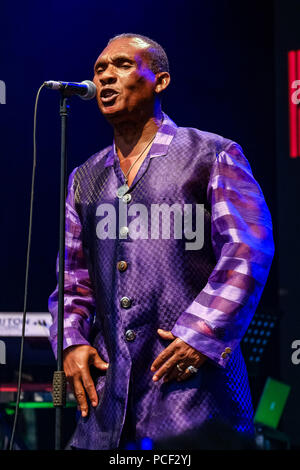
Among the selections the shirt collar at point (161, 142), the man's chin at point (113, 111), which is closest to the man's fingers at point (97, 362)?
the shirt collar at point (161, 142)

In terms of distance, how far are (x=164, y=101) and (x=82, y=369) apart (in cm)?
282

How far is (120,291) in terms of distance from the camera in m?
2.41

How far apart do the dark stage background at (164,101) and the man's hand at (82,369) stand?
2370 millimetres

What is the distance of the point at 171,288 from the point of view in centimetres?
237

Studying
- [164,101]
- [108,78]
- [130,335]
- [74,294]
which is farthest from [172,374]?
[164,101]

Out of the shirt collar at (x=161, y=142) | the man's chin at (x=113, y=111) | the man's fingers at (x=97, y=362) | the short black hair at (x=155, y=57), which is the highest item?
the short black hair at (x=155, y=57)

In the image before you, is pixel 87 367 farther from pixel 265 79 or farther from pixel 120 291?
pixel 265 79

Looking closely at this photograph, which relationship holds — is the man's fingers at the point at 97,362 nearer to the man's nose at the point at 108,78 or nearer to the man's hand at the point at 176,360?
the man's hand at the point at 176,360

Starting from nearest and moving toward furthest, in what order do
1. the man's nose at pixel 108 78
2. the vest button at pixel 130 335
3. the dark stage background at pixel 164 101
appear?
the vest button at pixel 130 335, the man's nose at pixel 108 78, the dark stage background at pixel 164 101

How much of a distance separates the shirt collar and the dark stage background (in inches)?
88.8

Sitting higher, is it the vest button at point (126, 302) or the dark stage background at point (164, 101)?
the dark stage background at point (164, 101)

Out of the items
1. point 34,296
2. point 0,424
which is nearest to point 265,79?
point 34,296

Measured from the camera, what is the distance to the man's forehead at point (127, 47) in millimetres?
2612

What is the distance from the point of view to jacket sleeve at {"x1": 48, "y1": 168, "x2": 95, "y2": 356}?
248 cm
